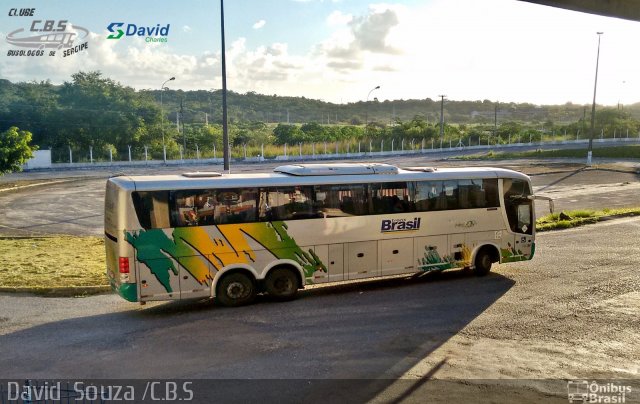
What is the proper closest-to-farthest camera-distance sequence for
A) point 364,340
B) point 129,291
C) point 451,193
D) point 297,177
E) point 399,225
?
point 364,340
point 129,291
point 297,177
point 399,225
point 451,193

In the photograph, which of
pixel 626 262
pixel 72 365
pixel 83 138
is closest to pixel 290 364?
pixel 72 365

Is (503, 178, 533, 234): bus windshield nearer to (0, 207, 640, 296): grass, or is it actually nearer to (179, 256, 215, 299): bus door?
(179, 256, 215, 299): bus door

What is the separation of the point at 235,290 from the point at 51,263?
6.56m

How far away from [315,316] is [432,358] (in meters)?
3.10

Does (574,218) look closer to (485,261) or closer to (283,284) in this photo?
(485,261)

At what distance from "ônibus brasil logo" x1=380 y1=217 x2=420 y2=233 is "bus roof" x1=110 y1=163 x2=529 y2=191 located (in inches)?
40.3

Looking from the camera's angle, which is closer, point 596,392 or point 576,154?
point 596,392

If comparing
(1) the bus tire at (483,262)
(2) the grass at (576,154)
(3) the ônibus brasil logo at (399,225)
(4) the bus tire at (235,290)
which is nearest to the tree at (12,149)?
(4) the bus tire at (235,290)

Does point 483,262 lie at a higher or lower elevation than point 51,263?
higher

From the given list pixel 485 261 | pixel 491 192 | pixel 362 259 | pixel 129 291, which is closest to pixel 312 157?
pixel 491 192

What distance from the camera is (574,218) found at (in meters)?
25.3

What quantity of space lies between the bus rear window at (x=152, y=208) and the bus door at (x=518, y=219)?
30.4 feet

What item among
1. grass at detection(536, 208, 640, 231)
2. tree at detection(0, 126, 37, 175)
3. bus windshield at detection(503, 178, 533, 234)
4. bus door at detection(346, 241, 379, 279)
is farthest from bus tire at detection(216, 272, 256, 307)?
grass at detection(536, 208, 640, 231)

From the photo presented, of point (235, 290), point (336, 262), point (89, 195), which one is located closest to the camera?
point (235, 290)
